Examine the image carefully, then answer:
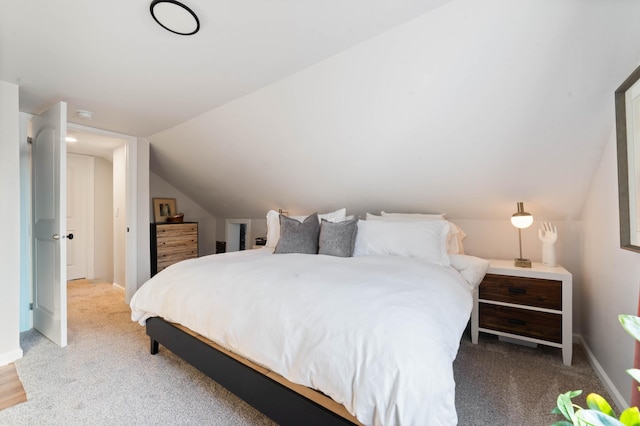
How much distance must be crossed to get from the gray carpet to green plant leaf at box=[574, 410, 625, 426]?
1270 mm

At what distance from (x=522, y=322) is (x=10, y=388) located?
3.64 m

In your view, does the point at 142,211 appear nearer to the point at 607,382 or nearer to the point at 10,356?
the point at 10,356

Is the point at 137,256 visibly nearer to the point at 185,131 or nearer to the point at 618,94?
the point at 185,131

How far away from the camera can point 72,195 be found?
14.7 feet

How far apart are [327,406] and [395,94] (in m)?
1.96

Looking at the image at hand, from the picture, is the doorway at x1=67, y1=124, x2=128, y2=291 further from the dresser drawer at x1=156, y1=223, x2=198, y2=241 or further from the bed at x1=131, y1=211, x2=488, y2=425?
the bed at x1=131, y1=211, x2=488, y2=425

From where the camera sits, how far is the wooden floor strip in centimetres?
167

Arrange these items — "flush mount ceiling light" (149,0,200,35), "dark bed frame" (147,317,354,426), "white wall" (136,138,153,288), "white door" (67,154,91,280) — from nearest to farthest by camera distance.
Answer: "dark bed frame" (147,317,354,426) → "flush mount ceiling light" (149,0,200,35) → "white wall" (136,138,153,288) → "white door" (67,154,91,280)

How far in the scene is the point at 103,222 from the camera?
4766 mm

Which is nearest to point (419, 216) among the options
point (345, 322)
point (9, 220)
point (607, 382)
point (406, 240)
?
point (406, 240)

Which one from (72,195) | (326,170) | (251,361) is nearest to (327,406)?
(251,361)

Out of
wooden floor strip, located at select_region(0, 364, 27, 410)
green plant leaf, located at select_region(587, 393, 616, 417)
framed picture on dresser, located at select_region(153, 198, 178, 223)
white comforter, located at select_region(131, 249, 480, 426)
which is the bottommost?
wooden floor strip, located at select_region(0, 364, 27, 410)

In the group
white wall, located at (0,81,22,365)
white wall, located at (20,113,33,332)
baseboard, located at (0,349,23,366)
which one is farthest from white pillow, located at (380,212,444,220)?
white wall, located at (20,113,33,332)

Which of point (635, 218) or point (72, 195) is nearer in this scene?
point (635, 218)
